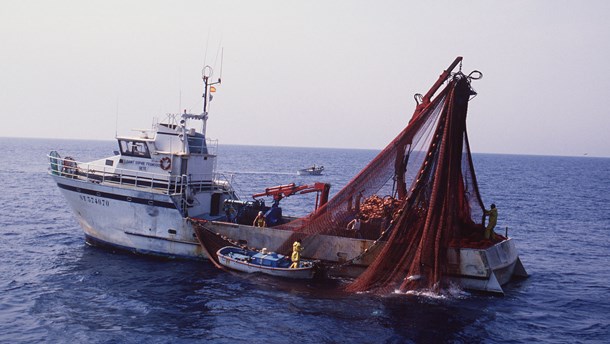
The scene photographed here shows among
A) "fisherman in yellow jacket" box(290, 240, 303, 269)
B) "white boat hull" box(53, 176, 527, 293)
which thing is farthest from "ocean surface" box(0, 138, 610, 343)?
"fisherman in yellow jacket" box(290, 240, 303, 269)

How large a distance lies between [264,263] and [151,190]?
7.46 metres

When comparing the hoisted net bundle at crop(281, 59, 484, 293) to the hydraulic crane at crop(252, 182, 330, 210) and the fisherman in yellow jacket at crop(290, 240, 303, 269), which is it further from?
the hydraulic crane at crop(252, 182, 330, 210)

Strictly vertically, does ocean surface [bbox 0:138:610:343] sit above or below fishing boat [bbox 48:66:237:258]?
below

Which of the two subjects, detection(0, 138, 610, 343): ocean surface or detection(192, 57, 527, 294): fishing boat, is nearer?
detection(0, 138, 610, 343): ocean surface

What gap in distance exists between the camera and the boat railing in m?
27.5

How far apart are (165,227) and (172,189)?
6.64 ft

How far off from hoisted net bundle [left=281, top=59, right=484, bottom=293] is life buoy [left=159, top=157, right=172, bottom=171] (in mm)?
8008

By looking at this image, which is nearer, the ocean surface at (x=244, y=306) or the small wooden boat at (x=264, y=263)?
the ocean surface at (x=244, y=306)

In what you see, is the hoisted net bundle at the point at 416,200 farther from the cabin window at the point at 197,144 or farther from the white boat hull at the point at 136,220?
the cabin window at the point at 197,144

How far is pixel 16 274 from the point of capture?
2472 cm

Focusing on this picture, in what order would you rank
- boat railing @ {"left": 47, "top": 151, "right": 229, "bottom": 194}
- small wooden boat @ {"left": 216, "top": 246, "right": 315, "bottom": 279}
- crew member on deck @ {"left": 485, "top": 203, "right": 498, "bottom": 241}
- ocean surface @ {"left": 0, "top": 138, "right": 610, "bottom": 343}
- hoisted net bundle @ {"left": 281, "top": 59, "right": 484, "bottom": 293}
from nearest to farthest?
1. ocean surface @ {"left": 0, "top": 138, "right": 610, "bottom": 343}
2. hoisted net bundle @ {"left": 281, "top": 59, "right": 484, "bottom": 293}
3. small wooden boat @ {"left": 216, "top": 246, "right": 315, "bottom": 279}
4. crew member on deck @ {"left": 485, "top": 203, "right": 498, "bottom": 241}
5. boat railing @ {"left": 47, "top": 151, "right": 229, "bottom": 194}

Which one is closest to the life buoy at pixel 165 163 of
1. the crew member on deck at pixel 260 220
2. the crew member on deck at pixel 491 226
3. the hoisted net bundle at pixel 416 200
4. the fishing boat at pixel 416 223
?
the fishing boat at pixel 416 223

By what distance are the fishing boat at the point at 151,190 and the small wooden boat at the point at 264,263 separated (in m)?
2.43

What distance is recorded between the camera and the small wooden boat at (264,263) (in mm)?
24062
